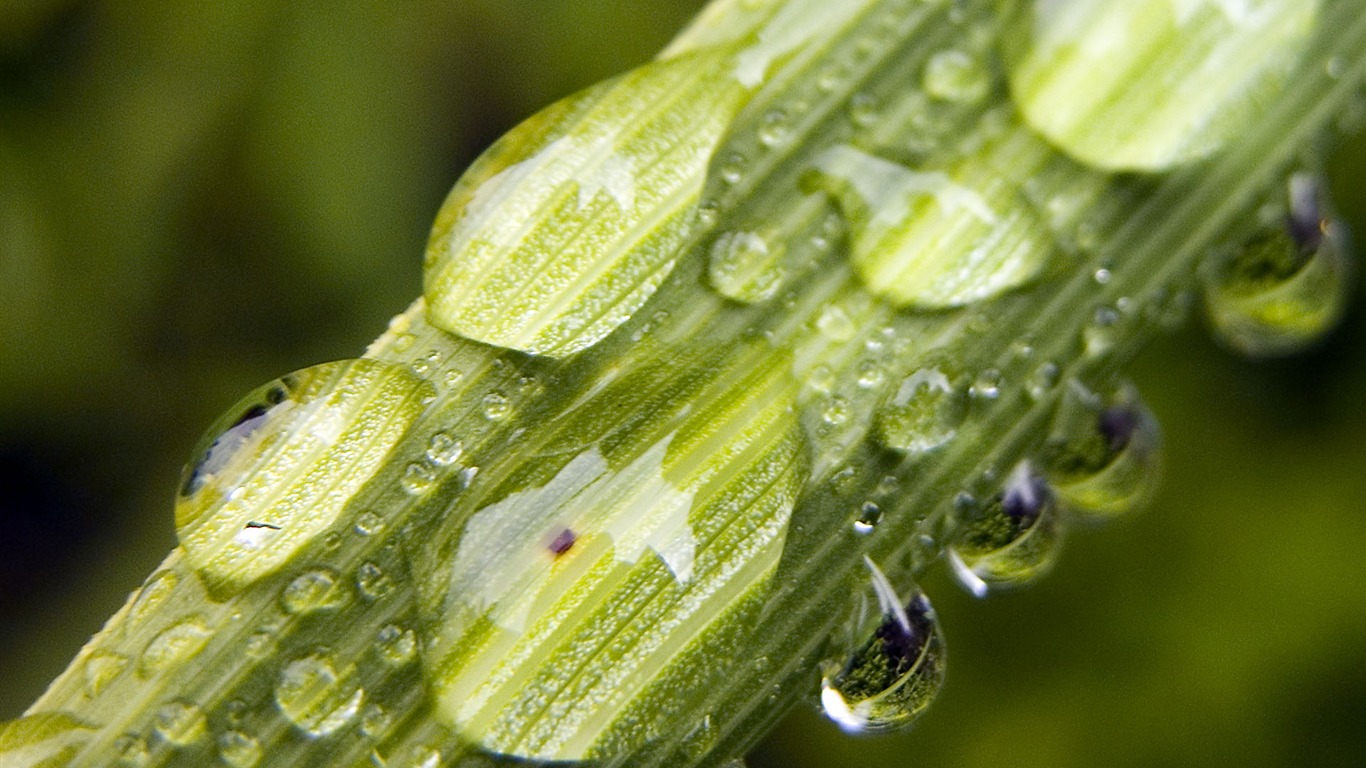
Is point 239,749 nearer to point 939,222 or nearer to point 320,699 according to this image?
point 320,699

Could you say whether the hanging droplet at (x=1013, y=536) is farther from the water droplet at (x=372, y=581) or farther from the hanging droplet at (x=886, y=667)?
the water droplet at (x=372, y=581)

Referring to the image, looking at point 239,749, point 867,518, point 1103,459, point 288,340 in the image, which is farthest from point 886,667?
point 288,340

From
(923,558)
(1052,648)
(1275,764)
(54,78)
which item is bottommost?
(1275,764)

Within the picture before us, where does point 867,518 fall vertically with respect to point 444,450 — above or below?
below

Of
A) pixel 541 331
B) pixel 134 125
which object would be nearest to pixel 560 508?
pixel 541 331

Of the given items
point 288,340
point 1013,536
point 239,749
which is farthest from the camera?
point 288,340

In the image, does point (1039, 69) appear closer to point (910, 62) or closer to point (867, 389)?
point (910, 62)
